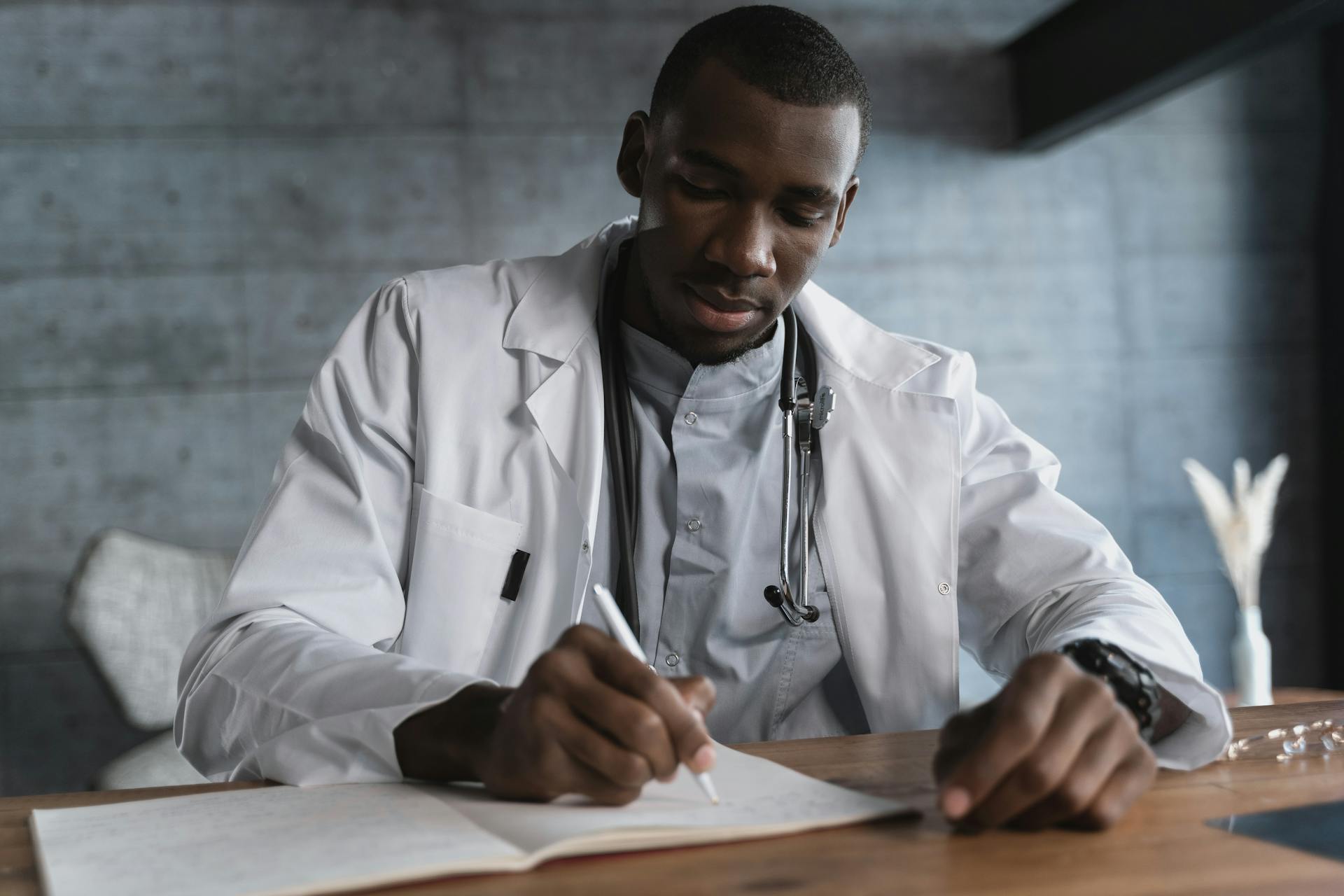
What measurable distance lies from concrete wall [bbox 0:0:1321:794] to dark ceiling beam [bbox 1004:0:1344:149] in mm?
210

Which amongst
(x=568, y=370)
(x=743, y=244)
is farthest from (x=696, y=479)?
(x=743, y=244)

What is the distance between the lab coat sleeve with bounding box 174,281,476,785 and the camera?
109 cm

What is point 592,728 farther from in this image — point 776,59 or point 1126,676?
point 776,59

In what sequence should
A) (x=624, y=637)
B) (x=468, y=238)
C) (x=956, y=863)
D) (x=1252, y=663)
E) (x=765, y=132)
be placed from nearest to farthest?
(x=956, y=863)
(x=624, y=637)
(x=765, y=132)
(x=1252, y=663)
(x=468, y=238)

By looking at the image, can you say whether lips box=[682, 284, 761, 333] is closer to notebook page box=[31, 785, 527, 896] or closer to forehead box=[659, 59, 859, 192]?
forehead box=[659, 59, 859, 192]

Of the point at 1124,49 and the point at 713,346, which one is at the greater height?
the point at 1124,49

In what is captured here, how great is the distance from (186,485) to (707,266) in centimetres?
276

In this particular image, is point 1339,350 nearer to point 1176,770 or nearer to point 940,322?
point 940,322

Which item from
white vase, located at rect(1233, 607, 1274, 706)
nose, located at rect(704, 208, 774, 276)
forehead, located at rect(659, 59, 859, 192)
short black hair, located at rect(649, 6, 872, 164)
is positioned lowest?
white vase, located at rect(1233, 607, 1274, 706)

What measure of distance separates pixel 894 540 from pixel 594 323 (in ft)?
1.80

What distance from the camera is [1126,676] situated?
113cm

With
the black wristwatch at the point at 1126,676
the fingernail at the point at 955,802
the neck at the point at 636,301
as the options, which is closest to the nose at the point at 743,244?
the neck at the point at 636,301

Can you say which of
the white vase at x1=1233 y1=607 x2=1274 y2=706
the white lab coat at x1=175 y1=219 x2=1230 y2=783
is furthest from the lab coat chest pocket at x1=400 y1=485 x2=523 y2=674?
the white vase at x1=1233 y1=607 x2=1274 y2=706

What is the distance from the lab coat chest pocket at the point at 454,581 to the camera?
1.56 metres
